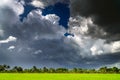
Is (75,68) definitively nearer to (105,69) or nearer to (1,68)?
(105,69)

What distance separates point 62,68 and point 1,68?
130 feet

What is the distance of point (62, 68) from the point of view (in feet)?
503

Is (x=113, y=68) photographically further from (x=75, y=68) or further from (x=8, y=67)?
(x=8, y=67)

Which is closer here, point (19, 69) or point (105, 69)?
point (19, 69)

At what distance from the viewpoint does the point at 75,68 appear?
150m

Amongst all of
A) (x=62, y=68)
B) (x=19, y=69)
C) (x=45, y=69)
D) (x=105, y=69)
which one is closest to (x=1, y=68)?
(x=19, y=69)

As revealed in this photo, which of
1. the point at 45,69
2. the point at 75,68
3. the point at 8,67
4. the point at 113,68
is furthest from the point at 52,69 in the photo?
the point at 113,68

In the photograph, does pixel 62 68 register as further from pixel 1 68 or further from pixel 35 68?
pixel 1 68

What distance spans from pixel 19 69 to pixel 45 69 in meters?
16.4

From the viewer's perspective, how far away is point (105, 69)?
155m

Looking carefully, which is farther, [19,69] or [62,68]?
[62,68]

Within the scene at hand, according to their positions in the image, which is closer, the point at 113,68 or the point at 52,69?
the point at 52,69

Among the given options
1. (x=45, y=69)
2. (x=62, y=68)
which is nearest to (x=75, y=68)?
(x=62, y=68)

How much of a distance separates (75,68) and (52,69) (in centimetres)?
1595
